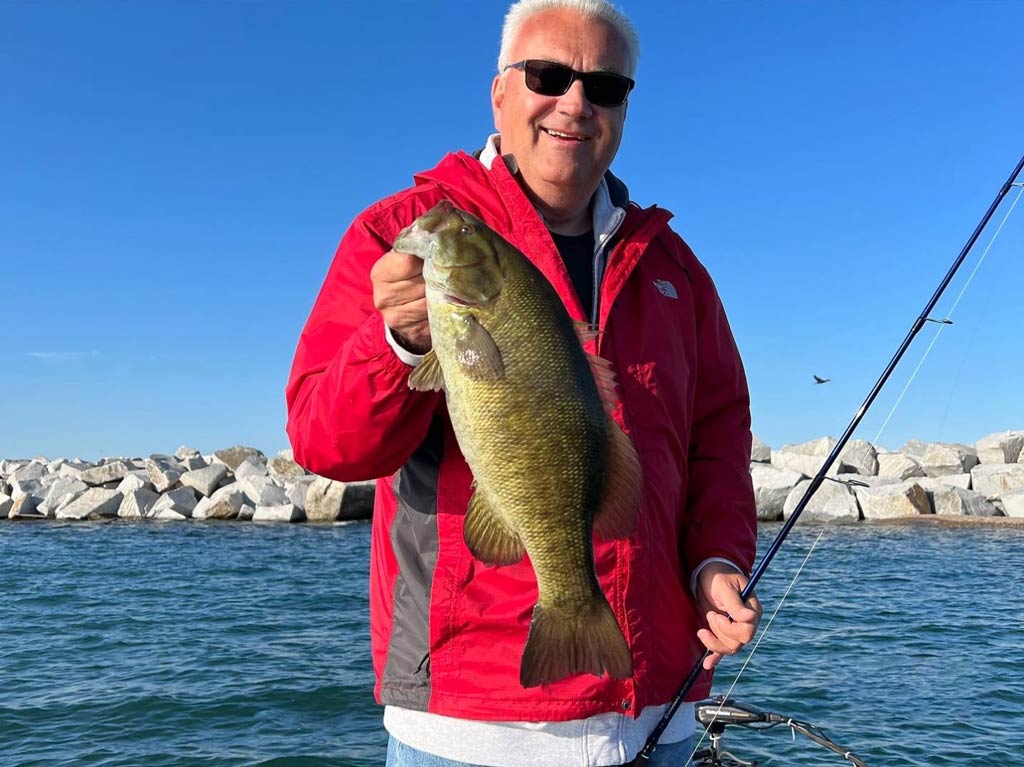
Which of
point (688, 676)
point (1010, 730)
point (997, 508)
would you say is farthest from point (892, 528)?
point (688, 676)

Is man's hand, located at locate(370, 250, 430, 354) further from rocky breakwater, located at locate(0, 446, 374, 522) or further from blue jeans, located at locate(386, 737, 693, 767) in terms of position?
rocky breakwater, located at locate(0, 446, 374, 522)

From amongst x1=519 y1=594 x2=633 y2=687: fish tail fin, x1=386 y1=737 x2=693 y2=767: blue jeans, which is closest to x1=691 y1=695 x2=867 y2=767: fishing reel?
x1=386 y1=737 x2=693 y2=767: blue jeans

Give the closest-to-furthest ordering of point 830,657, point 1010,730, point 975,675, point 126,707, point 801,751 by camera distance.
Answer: point 801,751
point 1010,730
point 126,707
point 975,675
point 830,657

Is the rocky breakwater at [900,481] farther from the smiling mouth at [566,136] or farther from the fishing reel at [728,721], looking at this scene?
the smiling mouth at [566,136]

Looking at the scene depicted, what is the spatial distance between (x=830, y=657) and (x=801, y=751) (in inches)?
155

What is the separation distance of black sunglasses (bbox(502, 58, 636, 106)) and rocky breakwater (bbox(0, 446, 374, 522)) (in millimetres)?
27516

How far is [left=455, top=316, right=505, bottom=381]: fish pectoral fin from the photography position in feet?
7.20

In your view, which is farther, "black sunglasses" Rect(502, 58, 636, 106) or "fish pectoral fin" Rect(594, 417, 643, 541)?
"black sunglasses" Rect(502, 58, 636, 106)

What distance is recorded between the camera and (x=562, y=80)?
2771 mm

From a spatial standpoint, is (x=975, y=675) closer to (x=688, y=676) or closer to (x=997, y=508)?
(x=688, y=676)

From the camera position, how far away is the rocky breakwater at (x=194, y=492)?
101 ft

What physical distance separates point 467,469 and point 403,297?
61cm

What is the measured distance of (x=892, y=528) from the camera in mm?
26453

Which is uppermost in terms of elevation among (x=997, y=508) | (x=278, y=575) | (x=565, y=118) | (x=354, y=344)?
(x=565, y=118)
